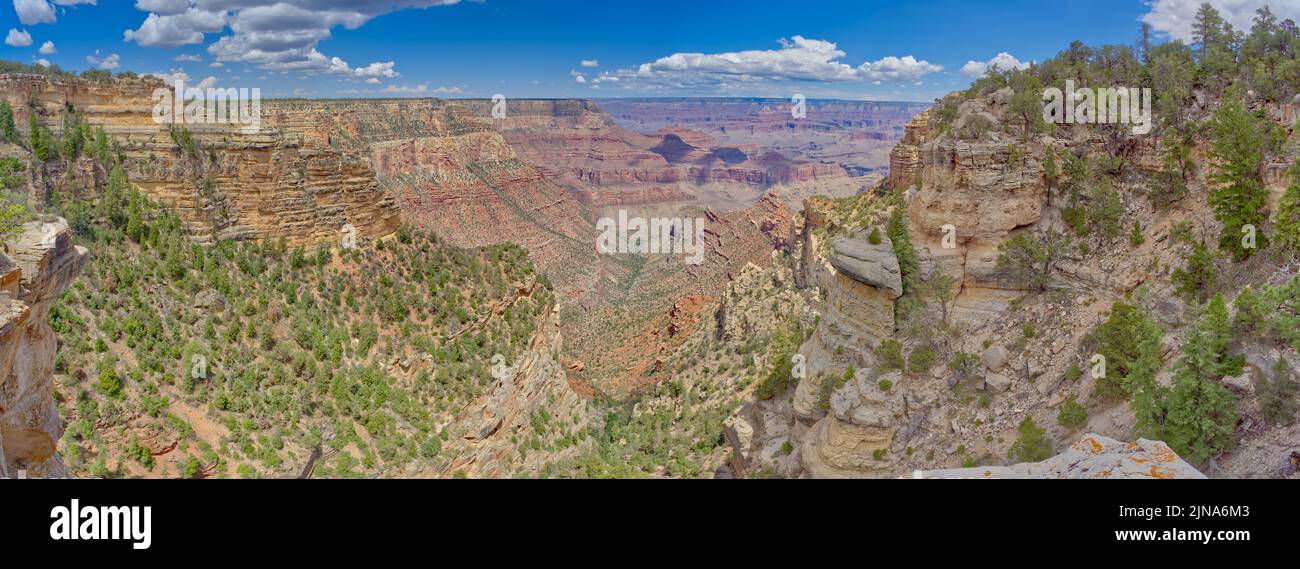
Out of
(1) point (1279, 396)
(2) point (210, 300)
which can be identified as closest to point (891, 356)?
(1) point (1279, 396)

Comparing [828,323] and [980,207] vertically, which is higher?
[980,207]

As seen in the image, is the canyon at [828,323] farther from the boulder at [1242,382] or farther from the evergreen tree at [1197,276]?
the evergreen tree at [1197,276]

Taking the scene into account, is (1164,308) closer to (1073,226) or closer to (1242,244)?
(1242,244)

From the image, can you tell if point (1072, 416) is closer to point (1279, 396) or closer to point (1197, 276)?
point (1279, 396)

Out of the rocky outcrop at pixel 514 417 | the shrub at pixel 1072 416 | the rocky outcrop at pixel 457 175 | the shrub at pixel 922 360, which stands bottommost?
the rocky outcrop at pixel 514 417

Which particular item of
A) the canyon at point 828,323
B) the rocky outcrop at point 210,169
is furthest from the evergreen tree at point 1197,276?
the rocky outcrop at point 210,169

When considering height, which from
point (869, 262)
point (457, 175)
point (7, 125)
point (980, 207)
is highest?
point (457, 175)
